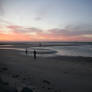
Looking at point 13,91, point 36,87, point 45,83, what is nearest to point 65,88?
point 45,83

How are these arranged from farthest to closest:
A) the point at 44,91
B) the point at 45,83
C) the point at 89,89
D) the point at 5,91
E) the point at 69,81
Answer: the point at 69,81, the point at 45,83, the point at 89,89, the point at 44,91, the point at 5,91

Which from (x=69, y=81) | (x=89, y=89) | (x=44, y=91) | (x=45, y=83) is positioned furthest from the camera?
(x=69, y=81)

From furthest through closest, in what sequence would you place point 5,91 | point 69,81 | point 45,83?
point 69,81
point 45,83
point 5,91

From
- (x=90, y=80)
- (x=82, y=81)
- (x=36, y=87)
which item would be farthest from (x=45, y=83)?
(x=90, y=80)

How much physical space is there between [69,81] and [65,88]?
1295mm

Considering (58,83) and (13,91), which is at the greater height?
(13,91)

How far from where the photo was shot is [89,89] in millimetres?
6906

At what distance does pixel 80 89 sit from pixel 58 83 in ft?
5.52

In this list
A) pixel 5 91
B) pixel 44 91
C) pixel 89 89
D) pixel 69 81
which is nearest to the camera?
pixel 5 91

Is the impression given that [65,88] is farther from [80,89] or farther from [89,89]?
[89,89]

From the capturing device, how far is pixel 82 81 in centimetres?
→ 824

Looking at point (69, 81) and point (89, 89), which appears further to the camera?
point (69, 81)

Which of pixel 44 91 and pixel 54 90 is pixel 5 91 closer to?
pixel 44 91

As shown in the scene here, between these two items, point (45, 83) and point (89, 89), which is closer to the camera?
point (89, 89)
